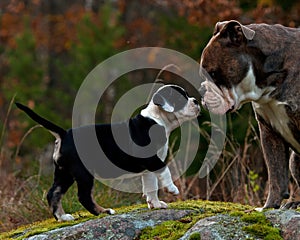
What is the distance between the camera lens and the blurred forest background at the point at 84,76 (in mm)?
6859

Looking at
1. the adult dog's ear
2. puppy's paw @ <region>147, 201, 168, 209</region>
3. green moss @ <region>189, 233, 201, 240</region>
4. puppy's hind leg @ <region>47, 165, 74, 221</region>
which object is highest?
the adult dog's ear

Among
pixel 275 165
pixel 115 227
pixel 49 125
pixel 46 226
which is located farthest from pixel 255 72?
pixel 46 226

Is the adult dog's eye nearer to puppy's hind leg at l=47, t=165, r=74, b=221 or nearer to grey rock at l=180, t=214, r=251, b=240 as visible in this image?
grey rock at l=180, t=214, r=251, b=240

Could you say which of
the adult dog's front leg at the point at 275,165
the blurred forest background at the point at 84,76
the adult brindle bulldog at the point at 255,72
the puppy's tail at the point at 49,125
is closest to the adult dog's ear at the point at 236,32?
the adult brindle bulldog at the point at 255,72

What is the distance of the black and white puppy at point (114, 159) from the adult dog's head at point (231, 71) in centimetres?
61

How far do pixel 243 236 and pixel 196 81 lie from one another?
201 inches

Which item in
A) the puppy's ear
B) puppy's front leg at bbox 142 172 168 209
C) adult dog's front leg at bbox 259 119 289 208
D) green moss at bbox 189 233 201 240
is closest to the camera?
green moss at bbox 189 233 201 240

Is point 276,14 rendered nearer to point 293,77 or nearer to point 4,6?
point 293,77

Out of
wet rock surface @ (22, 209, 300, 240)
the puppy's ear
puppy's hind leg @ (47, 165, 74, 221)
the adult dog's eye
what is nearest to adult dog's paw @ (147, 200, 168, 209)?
wet rock surface @ (22, 209, 300, 240)

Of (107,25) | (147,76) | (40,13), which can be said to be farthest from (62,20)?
(107,25)

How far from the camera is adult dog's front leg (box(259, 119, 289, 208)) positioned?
4.52 metres

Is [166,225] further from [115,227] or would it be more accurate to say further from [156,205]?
[156,205]

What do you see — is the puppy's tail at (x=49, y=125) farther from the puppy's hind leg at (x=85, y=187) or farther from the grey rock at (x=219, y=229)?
the grey rock at (x=219, y=229)

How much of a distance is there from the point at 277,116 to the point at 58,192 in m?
1.51
